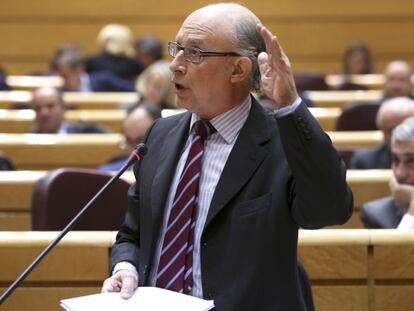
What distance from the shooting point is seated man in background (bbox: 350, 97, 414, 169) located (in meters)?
4.10

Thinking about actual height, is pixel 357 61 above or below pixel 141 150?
above

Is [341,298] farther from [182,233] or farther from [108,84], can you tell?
[108,84]

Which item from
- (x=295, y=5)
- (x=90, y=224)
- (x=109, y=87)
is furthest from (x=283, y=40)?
(x=90, y=224)

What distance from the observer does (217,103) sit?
1.79 m

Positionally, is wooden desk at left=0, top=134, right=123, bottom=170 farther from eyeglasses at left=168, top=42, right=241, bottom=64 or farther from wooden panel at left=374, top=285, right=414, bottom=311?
eyeglasses at left=168, top=42, right=241, bottom=64

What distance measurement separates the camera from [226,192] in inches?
68.0

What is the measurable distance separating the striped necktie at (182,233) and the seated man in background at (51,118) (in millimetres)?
3580

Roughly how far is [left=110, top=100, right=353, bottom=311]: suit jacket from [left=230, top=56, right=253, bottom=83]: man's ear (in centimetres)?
8

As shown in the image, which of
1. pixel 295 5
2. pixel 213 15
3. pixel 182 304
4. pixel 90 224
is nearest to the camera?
pixel 182 304

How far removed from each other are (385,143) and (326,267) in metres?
1.95

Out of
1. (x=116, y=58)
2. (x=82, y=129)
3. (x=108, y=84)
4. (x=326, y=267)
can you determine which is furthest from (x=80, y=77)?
(x=326, y=267)

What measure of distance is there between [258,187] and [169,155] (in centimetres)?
A: 22

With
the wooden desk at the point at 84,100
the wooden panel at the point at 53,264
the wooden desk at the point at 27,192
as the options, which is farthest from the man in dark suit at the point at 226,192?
the wooden desk at the point at 84,100

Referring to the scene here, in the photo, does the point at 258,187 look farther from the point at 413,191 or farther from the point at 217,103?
the point at 413,191
